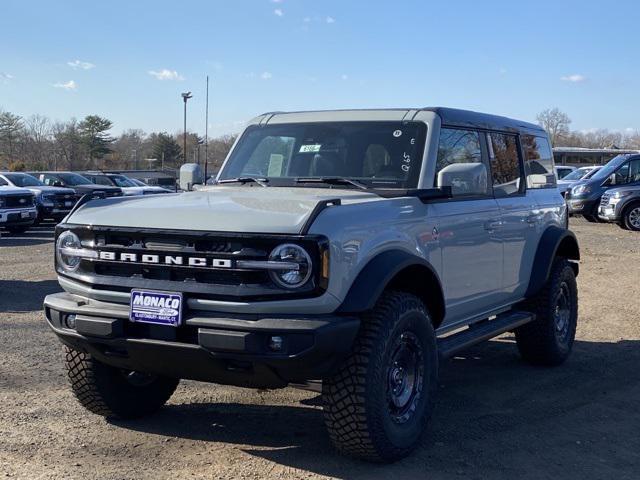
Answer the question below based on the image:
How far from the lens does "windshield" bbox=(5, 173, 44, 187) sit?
22.7 m

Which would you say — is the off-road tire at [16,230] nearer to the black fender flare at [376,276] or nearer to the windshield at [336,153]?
the windshield at [336,153]

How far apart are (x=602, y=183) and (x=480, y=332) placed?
18528 mm

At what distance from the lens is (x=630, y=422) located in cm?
522

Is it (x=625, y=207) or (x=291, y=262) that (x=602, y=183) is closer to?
(x=625, y=207)

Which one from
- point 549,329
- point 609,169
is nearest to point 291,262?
point 549,329

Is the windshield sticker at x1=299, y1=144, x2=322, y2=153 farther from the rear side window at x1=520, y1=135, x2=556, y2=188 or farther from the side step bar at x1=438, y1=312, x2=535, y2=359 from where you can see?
the rear side window at x1=520, y1=135, x2=556, y2=188

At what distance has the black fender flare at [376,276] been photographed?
12.9ft

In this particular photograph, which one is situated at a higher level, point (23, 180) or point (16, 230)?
point (23, 180)

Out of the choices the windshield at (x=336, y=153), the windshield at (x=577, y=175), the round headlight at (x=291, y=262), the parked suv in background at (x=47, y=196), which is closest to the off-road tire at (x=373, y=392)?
the round headlight at (x=291, y=262)

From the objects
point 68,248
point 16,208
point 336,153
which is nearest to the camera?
point 68,248

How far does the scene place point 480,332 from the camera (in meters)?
5.51

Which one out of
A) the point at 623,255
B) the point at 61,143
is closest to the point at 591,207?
the point at 623,255

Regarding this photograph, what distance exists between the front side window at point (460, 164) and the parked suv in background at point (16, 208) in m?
15.7

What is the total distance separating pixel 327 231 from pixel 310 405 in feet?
6.78
